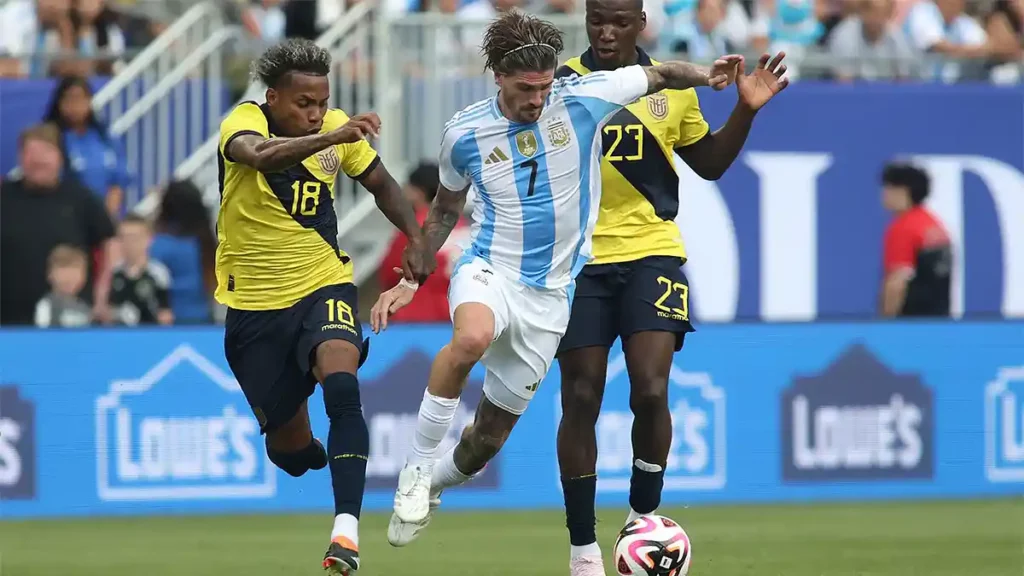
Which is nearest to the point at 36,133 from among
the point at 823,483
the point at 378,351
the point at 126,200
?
the point at 126,200

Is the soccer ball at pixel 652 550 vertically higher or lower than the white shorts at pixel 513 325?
lower

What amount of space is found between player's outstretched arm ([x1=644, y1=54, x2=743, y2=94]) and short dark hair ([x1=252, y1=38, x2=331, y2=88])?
61.5 inches

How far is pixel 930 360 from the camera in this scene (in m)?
14.6

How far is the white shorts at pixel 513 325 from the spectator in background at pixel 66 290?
5933mm

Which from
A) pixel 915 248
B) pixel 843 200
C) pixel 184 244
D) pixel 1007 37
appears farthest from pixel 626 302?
pixel 1007 37

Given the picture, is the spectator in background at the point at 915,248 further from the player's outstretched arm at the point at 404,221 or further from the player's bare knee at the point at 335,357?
the player's bare knee at the point at 335,357

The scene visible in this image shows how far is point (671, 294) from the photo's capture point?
30.7ft

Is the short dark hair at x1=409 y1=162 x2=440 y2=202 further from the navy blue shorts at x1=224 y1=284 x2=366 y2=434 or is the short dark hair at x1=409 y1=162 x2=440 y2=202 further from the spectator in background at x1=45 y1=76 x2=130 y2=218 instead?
the navy blue shorts at x1=224 y1=284 x2=366 y2=434

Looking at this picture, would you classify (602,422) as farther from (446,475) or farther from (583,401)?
(583,401)

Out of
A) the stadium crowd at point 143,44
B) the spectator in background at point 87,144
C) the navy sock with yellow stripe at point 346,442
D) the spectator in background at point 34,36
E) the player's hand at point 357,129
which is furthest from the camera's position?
the spectator in background at point 34,36

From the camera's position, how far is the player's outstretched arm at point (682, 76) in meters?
8.79

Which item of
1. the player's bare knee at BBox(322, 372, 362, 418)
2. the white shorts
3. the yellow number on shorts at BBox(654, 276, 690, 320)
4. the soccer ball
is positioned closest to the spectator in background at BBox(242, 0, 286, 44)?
the yellow number on shorts at BBox(654, 276, 690, 320)

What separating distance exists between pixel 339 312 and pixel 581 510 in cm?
153

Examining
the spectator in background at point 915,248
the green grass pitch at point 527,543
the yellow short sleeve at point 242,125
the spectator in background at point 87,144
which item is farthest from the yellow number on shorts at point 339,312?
the spectator in background at point 915,248
